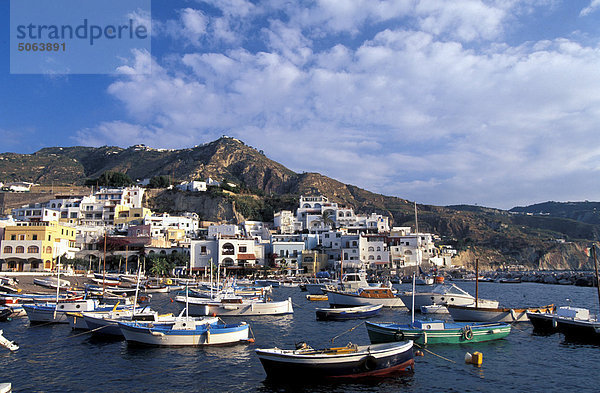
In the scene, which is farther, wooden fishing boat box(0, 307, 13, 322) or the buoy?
wooden fishing boat box(0, 307, 13, 322)

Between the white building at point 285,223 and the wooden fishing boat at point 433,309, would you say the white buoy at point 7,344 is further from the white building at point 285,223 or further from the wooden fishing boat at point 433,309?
the white building at point 285,223

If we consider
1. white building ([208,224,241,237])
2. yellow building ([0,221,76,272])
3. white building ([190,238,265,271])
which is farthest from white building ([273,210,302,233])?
yellow building ([0,221,76,272])

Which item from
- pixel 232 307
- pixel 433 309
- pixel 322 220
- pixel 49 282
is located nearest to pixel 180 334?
pixel 232 307

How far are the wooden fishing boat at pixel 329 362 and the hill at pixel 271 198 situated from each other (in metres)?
88.6

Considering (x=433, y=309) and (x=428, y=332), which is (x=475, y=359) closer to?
(x=428, y=332)

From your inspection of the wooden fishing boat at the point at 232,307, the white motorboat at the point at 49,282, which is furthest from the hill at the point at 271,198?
the wooden fishing boat at the point at 232,307

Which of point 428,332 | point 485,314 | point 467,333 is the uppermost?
point 428,332

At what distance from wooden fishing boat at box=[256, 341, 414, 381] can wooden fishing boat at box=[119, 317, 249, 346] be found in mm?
5973

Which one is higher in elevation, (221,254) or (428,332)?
(221,254)

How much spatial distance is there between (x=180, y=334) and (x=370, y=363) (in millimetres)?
10053

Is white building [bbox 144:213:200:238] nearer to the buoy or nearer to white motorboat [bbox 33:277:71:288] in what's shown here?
white motorboat [bbox 33:277:71:288]

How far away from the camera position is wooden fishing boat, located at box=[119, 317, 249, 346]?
67.8ft

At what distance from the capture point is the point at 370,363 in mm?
15539

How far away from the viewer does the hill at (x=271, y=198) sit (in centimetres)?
10869
